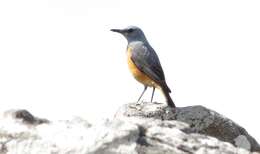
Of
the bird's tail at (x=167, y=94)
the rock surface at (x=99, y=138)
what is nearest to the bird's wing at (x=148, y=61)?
the bird's tail at (x=167, y=94)

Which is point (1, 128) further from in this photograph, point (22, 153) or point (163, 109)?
point (163, 109)

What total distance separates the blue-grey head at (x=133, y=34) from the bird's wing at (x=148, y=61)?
0.78 feet

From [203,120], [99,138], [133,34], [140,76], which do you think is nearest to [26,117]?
[99,138]

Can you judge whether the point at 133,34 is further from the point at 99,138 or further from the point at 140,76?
the point at 99,138

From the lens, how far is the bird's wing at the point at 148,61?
15.7 metres

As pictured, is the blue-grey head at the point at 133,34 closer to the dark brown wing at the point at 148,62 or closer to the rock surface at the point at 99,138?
the dark brown wing at the point at 148,62

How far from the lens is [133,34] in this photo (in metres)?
16.8

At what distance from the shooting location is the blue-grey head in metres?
16.6

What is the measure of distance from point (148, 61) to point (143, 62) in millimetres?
127

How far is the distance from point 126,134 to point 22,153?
1.17 m

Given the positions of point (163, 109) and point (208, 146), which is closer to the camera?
point (208, 146)

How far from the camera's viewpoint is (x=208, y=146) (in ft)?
25.9

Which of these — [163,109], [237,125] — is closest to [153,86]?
[163,109]

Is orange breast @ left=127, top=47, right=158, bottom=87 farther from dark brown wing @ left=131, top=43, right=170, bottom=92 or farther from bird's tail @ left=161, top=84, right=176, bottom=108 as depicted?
bird's tail @ left=161, top=84, right=176, bottom=108
